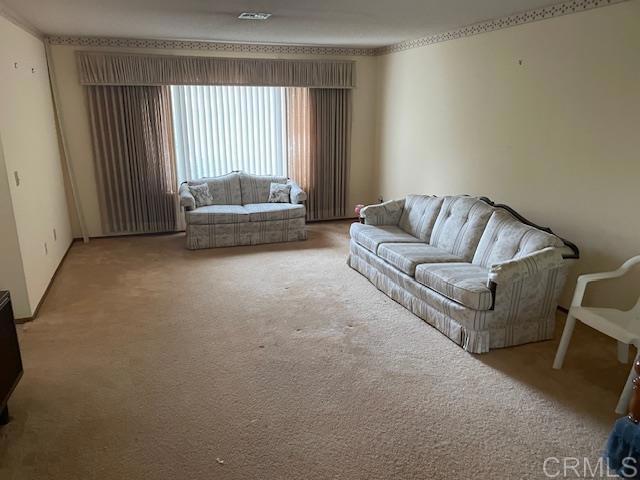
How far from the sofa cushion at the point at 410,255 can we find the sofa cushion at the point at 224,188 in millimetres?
2716

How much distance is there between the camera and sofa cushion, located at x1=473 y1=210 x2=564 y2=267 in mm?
3424

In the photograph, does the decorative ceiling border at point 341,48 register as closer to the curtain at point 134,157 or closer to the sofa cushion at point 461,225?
the curtain at point 134,157

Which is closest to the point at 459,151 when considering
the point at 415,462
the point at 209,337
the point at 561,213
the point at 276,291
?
the point at 561,213

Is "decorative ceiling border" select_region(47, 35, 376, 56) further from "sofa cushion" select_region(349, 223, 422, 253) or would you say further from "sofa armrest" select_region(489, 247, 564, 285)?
"sofa armrest" select_region(489, 247, 564, 285)

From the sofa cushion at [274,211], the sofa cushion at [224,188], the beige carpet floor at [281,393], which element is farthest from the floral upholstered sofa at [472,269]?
the sofa cushion at [224,188]

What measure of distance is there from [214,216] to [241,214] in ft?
1.08

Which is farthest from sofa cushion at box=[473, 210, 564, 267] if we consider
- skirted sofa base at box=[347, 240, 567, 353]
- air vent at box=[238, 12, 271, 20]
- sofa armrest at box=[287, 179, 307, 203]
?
sofa armrest at box=[287, 179, 307, 203]

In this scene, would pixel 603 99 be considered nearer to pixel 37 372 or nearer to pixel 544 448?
pixel 544 448

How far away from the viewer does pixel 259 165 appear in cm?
684

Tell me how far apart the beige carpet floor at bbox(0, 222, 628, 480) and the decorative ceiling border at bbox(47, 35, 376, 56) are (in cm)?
319

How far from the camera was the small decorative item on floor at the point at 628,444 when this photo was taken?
6.76 ft

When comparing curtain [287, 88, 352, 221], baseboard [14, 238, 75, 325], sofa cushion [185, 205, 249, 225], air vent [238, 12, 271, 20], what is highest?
air vent [238, 12, 271, 20]

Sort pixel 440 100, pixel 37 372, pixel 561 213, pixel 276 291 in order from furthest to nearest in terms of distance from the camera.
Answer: pixel 440 100 → pixel 276 291 → pixel 561 213 → pixel 37 372

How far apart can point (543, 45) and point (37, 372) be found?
15.0ft
